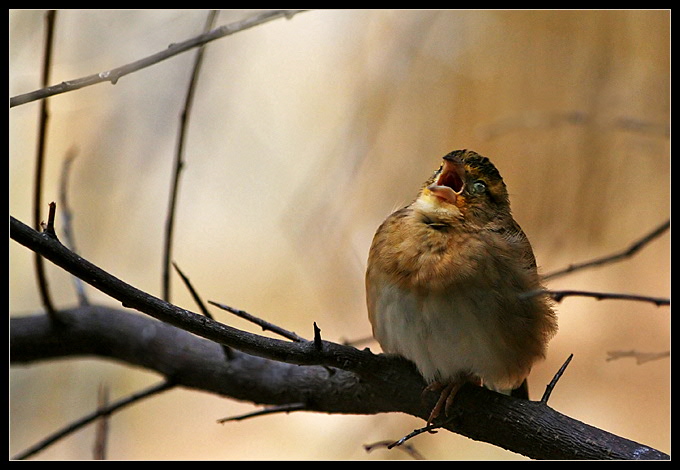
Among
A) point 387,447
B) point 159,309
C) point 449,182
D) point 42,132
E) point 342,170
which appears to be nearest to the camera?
point 159,309

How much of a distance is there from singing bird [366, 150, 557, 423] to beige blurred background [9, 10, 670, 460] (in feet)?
1.91

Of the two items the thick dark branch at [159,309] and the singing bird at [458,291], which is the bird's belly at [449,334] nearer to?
the singing bird at [458,291]

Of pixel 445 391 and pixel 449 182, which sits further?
pixel 449 182

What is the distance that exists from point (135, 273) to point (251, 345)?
1722mm

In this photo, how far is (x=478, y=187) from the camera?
91.0 inches

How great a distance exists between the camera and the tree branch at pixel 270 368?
Result: 1.49m

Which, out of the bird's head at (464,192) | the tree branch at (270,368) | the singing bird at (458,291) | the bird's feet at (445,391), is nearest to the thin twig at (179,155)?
the tree branch at (270,368)

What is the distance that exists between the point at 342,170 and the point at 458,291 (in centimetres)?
107

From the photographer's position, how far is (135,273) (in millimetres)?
3133

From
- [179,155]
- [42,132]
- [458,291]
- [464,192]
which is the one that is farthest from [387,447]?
[42,132]

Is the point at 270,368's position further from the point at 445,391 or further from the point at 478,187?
the point at 478,187

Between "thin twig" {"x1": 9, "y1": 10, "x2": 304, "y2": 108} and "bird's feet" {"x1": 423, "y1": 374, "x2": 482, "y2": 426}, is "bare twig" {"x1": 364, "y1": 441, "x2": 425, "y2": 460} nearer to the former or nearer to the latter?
"bird's feet" {"x1": 423, "y1": 374, "x2": 482, "y2": 426}

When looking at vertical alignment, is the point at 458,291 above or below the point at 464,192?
below
